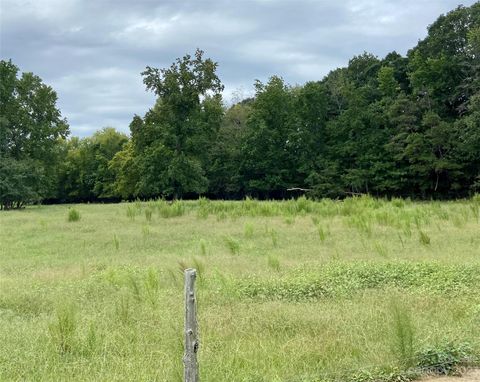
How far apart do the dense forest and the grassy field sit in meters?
21.2

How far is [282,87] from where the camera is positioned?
165 ft

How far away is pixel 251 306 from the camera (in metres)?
6.30

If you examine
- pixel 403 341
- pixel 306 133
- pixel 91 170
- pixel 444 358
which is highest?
pixel 306 133

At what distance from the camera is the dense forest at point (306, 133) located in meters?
33.9

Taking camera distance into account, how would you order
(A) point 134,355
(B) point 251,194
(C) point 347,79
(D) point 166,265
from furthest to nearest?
1. (B) point 251,194
2. (C) point 347,79
3. (D) point 166,265
4. (A) point 134,355

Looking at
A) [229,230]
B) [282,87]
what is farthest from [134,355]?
[282,87]

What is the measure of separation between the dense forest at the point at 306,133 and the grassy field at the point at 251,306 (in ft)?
69.5

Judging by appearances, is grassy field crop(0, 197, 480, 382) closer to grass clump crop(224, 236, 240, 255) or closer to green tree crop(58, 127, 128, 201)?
grass clump crop(224, 236, 240, 255)

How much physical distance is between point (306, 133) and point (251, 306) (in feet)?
132

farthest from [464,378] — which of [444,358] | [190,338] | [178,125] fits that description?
[178,125]

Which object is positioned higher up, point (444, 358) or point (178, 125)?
point (178, 125)

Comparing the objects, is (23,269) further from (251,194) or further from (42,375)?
(251,194)

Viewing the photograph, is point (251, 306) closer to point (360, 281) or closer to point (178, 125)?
point (360, 281)

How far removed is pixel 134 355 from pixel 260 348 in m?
1.17
